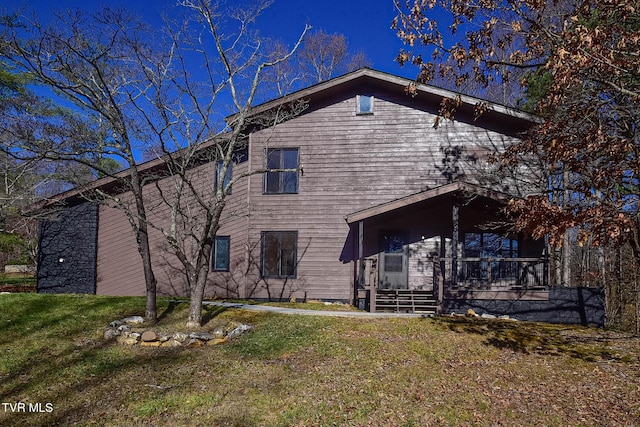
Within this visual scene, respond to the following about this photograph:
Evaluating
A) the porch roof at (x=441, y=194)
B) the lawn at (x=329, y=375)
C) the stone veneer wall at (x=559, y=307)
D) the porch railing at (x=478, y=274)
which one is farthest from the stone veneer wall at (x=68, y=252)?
the stone veneer wall at (x=559, y=307)

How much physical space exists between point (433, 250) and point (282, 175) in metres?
5.92

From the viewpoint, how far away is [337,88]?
14250mm

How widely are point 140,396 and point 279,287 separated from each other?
7.92 metres

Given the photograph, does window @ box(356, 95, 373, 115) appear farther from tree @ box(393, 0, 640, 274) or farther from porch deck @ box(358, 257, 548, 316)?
tree @ box(393, 0, 640, 274)

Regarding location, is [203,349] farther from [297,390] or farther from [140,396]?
[297,390]

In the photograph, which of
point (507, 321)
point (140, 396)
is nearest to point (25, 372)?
point (140, 396)

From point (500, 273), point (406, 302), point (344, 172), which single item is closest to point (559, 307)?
point (500, 273)

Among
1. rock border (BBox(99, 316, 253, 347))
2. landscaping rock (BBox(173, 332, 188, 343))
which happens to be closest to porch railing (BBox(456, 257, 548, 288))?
rock border (BBox(99, 316, 253, 347))

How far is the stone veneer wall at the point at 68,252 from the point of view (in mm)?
15383

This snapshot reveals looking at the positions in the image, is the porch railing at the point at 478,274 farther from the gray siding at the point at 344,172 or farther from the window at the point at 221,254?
the window at the point at 221,254

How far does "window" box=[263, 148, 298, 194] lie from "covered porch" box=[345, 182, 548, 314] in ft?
9.05

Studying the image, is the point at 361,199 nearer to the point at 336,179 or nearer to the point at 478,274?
the point at 336,179

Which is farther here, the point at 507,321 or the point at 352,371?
the point at 507,321

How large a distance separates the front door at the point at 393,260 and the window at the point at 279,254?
10.0 feet
